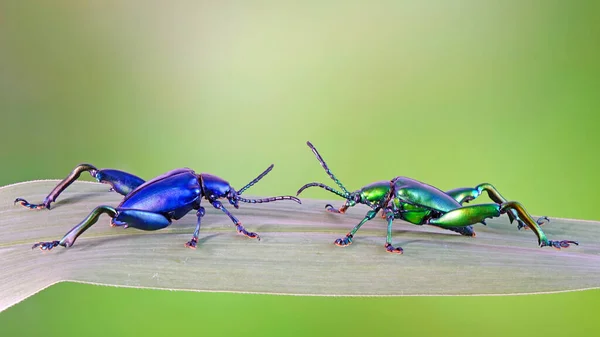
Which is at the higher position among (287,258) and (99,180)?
(99,180)

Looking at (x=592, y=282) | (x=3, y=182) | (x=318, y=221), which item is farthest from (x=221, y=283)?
(x=3, y=182)

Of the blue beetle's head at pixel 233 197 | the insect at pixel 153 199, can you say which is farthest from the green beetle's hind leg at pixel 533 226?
the blue beetle's head at pixel 233 197

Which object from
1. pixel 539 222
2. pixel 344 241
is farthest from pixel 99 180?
pixel 539 222

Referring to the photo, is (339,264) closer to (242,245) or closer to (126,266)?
(242,245)

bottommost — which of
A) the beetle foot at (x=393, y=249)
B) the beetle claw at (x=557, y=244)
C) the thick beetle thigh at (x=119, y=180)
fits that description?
the beetle claw at (x=557, y=244)

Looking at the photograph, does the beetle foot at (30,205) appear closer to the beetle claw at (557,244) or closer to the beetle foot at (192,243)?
the beetle foot at (192,243)

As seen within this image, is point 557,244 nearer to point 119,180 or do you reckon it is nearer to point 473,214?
point 473,214
